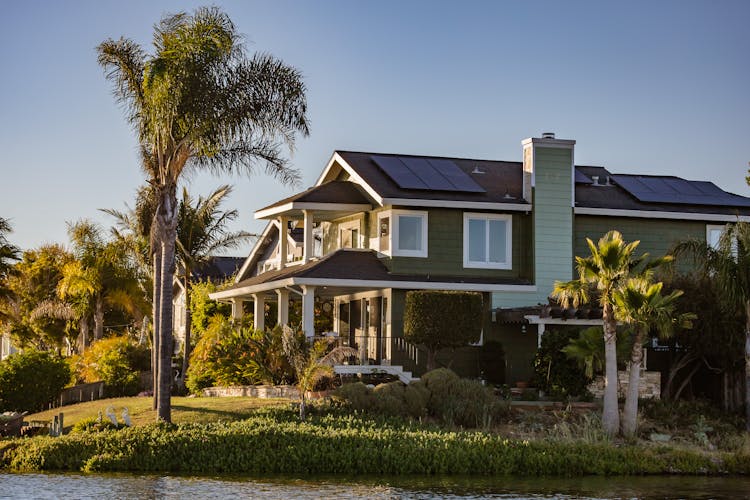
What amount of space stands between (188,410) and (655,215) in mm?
18241

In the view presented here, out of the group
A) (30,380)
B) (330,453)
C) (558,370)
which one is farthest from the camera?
(30,380)

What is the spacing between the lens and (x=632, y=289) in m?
28.2

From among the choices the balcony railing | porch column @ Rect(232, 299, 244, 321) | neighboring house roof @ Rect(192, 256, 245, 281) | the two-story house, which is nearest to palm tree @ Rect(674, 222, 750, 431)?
the two-story house

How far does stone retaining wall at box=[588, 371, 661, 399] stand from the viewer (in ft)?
110

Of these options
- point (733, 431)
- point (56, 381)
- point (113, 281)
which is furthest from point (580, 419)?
point (113, 281)

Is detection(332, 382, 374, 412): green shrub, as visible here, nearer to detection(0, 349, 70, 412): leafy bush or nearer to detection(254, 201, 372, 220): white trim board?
detection(254, 201, 372, 220): white trim board

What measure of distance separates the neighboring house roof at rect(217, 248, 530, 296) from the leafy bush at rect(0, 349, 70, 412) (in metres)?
7.85

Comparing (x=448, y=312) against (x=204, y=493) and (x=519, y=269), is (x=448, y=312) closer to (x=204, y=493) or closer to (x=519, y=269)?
(x=519, y=269)

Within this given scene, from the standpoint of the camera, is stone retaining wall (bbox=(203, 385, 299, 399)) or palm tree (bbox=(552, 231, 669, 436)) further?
stone retaining wall (bbox=(203, 385, 299, 399))

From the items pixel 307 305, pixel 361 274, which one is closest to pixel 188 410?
pixel 307 305

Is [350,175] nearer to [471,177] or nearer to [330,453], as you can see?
[471,177]

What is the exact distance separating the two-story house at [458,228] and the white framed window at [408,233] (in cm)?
3

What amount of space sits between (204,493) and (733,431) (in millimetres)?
16546

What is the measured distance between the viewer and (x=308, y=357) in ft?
102
